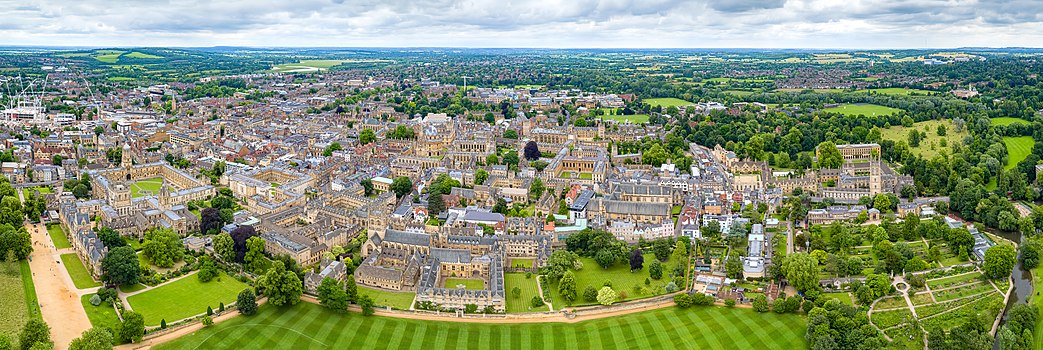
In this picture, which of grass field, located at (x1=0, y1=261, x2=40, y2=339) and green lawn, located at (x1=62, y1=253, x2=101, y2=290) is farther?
green lawn, located at (x1=62, y1=253, x2=101, y2=290)

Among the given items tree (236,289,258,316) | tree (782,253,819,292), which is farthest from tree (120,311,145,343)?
tree (782,253,819,292)

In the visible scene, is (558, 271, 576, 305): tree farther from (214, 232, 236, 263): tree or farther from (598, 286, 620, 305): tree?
(214, 232, 236, 263): tree

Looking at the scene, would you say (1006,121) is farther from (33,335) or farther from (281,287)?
(33,335)

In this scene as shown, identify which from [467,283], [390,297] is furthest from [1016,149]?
[390,297]

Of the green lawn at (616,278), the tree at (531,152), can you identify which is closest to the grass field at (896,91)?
the tree at (531,152)

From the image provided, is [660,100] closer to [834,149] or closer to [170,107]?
[834,149]
